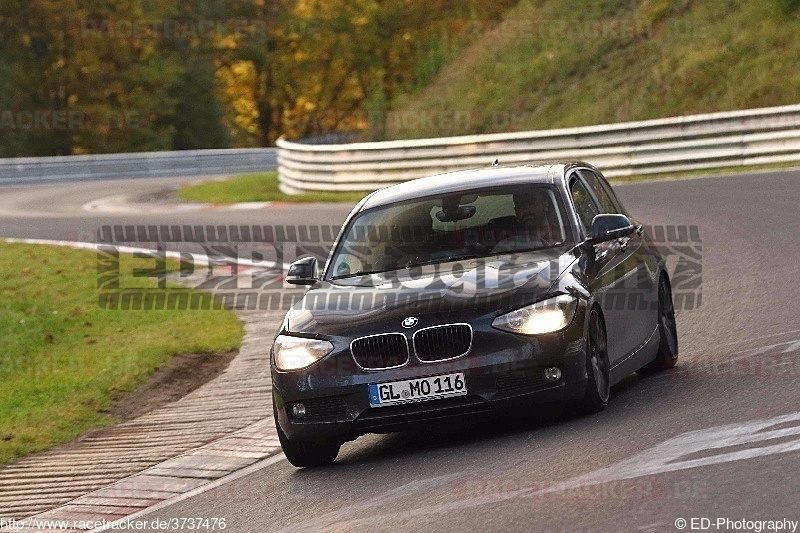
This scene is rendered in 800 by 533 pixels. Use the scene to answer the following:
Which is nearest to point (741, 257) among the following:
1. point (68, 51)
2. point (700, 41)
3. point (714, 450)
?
point (714, 450)

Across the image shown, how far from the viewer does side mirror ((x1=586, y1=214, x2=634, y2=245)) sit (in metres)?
A: 9.25

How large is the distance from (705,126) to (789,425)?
19.4m

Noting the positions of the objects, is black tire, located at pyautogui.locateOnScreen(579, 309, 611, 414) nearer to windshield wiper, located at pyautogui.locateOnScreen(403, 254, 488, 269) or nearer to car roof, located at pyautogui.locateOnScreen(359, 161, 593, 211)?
windshield wiper, located at pyautogui.locateOnScreen(403, 254, 488, 269)

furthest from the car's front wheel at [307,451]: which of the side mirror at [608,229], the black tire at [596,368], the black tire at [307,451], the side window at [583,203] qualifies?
the side window at [583,203]

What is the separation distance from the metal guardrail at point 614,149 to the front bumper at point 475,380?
18.2 metres

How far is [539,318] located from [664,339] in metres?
2.17

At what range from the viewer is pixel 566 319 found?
26.9 feet

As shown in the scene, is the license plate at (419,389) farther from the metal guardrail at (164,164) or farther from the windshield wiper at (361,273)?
the metal guardrail at (164,164)

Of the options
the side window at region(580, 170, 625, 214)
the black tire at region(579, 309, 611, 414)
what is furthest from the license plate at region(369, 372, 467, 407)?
the side window at region(580, 170, 625, 214)

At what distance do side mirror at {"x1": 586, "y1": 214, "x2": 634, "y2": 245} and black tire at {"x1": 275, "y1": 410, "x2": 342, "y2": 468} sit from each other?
2.08 metres

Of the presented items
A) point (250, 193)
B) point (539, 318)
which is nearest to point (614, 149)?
point (250, 193)

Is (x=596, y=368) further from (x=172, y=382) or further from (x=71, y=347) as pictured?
(x=71, y=347)

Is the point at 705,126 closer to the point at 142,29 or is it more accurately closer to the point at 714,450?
the point at 714,450

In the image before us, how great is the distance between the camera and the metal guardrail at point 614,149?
1016 inches
